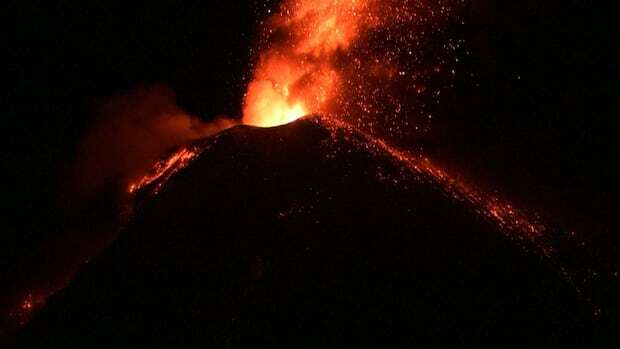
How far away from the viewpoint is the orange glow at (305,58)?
864 centimetres

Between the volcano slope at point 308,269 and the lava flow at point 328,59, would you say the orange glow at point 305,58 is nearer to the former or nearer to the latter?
the lava flow at point 328,59

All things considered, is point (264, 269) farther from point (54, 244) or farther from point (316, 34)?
point (316, 34)

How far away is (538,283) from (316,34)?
6.06 m

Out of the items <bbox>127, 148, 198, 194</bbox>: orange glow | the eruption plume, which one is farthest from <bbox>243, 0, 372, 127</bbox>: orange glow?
<bbox>127, 148, 198, 194</bbox>: orange glow

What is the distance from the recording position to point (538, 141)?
7102 millimetres

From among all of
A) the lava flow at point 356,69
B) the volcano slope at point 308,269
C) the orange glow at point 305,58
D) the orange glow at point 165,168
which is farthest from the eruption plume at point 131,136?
the volcano slope at point 308,269

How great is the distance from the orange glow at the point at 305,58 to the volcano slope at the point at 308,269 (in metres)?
3.41

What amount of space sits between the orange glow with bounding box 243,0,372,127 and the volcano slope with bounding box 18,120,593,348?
11.2 feet

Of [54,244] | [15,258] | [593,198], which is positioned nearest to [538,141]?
[593,198]

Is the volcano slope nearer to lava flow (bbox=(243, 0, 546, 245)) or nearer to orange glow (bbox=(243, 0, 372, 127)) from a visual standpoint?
lava flow (bbox=(243, 0, 546, 245))

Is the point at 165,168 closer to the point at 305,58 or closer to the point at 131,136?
the point at 131,136

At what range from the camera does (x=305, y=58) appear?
9281mm

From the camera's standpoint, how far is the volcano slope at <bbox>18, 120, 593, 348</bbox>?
3832 millimetres

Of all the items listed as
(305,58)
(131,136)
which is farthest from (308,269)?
(131,136)
